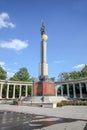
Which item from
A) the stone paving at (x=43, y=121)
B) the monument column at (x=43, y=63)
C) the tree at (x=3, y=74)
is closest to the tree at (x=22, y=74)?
the tree at (x=3, y=74)

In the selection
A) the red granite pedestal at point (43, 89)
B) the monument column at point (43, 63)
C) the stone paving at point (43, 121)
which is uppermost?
the monument column at point (43, 63)

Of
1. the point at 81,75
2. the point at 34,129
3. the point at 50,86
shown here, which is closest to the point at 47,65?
the point at 50,86

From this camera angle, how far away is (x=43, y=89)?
48375mm

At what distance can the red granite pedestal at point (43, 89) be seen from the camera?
159 feet

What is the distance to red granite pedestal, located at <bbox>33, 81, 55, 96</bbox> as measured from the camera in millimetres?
48562

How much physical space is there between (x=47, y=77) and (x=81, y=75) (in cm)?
4965

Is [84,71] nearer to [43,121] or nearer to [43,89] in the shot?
[43,89]

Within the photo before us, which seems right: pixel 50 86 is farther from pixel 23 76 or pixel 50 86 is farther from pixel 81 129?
pixel 23 76

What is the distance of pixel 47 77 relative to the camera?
164 feet

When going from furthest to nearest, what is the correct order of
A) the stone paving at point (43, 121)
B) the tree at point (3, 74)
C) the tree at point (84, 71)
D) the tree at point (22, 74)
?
the tree at point (22, 74) → the tree at point (3, 74) → the tree at point (84, 71) → the stone paving at point (43, 121)

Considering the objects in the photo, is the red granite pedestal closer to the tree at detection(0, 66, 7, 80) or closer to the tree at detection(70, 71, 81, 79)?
the tree at detection(70, 71, 81, 79)

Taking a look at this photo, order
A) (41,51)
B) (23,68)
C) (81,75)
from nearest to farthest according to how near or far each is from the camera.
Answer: (41,51), (81,75), (23,68)

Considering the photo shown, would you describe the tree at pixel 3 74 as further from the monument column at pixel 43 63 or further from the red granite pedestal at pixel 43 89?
the red granite pedestal at pixel 43 89

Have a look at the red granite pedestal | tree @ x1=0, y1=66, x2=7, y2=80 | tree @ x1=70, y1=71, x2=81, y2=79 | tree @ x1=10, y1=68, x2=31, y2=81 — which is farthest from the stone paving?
tree @ x1=10, y1=68, x2=31, y2=81
